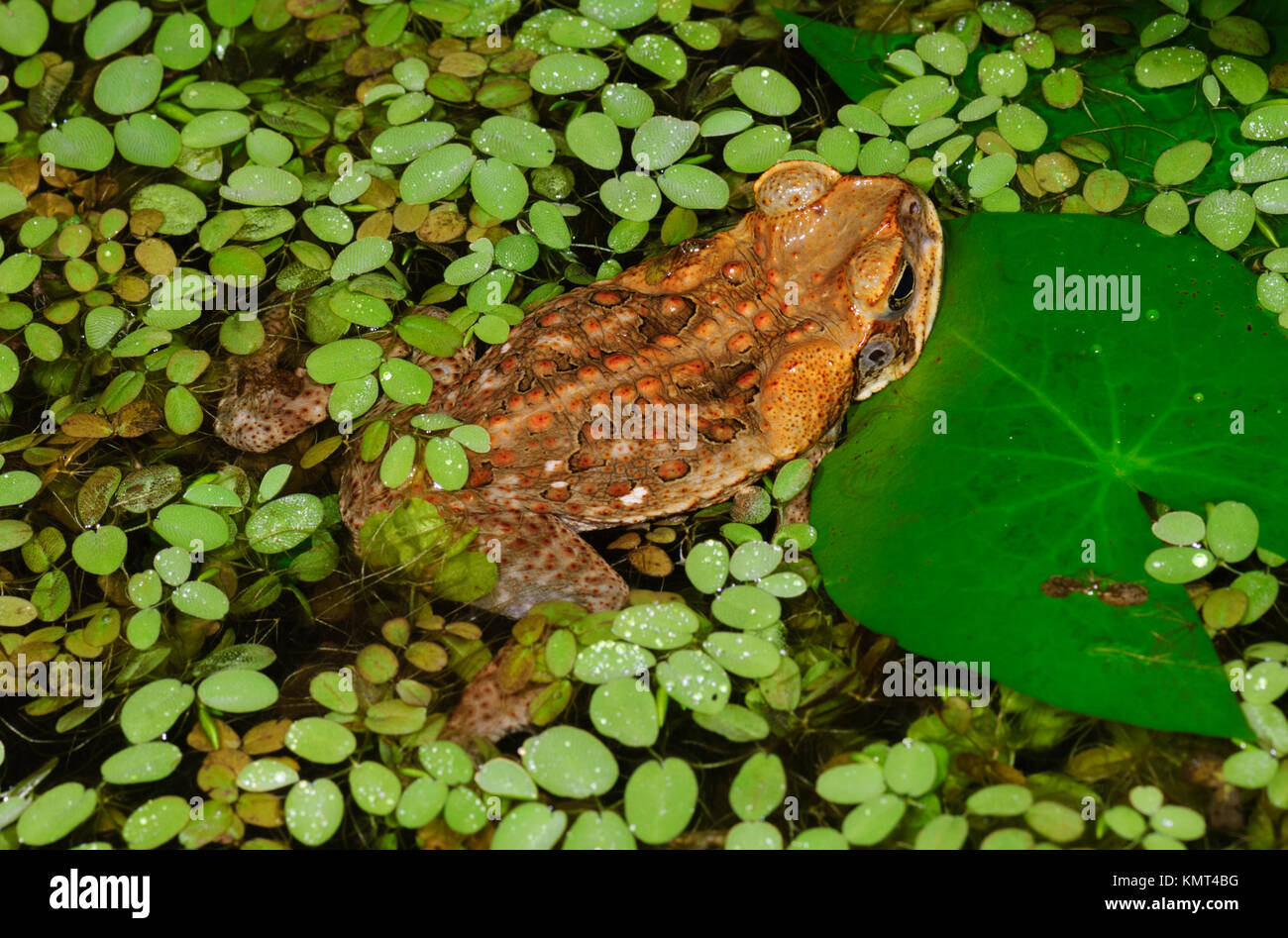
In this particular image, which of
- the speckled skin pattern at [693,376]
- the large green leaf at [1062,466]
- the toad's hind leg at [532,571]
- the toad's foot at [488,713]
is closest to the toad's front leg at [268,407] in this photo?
the speckled skin pattern at [693,376]

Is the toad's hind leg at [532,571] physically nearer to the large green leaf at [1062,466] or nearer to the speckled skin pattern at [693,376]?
the speckled skin pattern at [693,376]

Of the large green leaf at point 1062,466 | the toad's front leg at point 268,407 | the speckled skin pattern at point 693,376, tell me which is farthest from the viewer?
the toad's front leg at point 268,407

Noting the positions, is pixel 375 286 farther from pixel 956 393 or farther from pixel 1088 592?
pixel 1088 592

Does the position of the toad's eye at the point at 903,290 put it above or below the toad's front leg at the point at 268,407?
above

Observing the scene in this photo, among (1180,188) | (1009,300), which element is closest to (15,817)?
(1009,300)

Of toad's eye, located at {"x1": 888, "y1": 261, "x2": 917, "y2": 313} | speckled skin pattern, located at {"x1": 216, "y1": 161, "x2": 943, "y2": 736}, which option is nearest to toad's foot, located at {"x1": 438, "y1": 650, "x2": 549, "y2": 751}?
speckled skin pattern, located at {"x1": 216, "y1": 161, "x2": 943, "y2": 736}

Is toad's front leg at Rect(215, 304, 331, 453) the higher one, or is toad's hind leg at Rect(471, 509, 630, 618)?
toad's front leg at Rect(215, 304, 331, 453)

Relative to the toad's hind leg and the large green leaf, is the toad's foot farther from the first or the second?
the large green leaf
